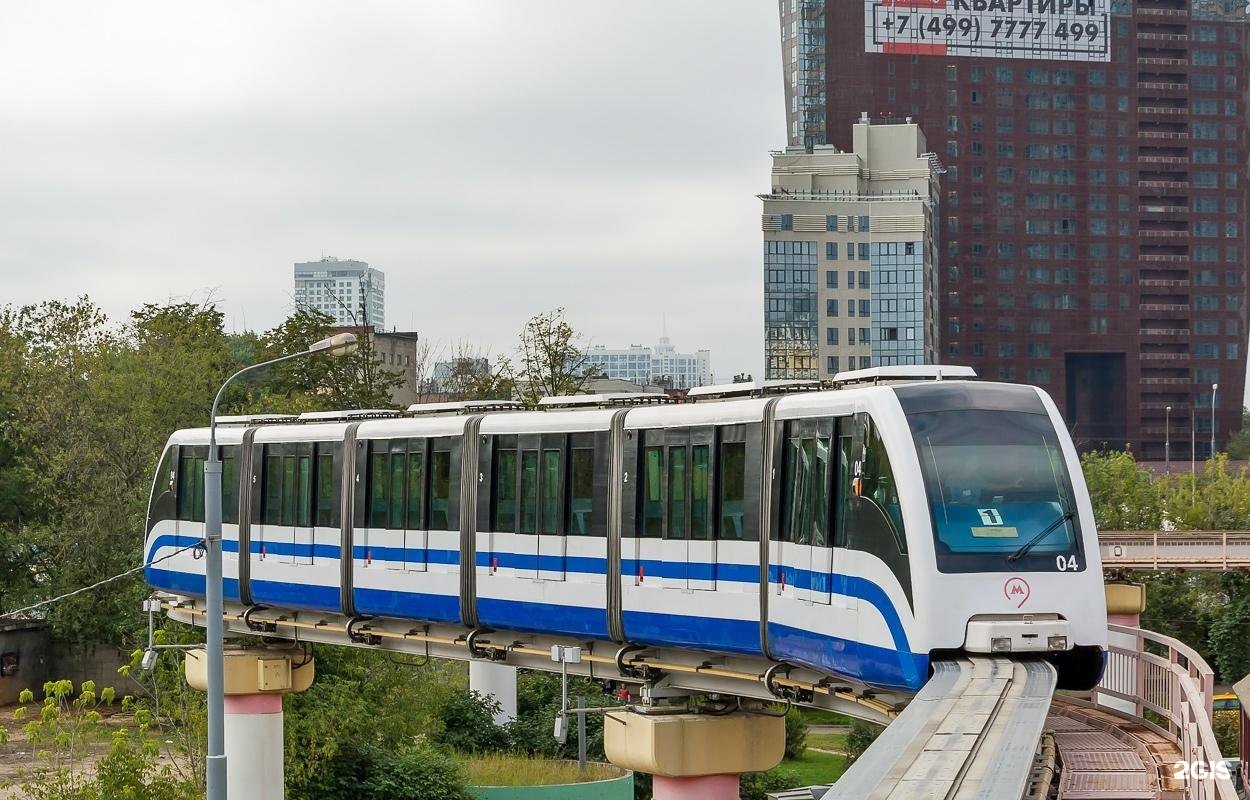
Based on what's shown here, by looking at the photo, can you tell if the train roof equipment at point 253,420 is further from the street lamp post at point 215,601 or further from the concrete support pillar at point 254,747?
the concrete support pillar at point 254,747

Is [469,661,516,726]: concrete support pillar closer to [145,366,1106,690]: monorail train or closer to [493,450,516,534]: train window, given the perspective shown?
[145,366,1106,690]: monorail train

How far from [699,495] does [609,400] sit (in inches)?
146

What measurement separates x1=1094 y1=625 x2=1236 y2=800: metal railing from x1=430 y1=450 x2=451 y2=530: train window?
9808 mm

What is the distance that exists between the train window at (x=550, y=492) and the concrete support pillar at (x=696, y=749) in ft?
9.35

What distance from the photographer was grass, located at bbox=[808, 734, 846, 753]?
233 feet

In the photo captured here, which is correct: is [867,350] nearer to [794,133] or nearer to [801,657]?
[794,133]

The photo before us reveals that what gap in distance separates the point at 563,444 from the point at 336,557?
6.77 meters

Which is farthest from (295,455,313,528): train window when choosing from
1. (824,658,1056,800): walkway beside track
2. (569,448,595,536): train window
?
(824,658,1056,800): walkway beside track

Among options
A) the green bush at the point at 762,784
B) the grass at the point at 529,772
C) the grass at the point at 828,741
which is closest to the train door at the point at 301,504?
the grass at the point at 529,772

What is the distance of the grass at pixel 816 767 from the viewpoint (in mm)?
60656

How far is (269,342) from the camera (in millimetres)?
81125

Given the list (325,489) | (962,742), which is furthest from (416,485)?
(962,742)

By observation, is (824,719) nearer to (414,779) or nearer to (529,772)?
(529,772)

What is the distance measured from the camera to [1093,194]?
16700cm
